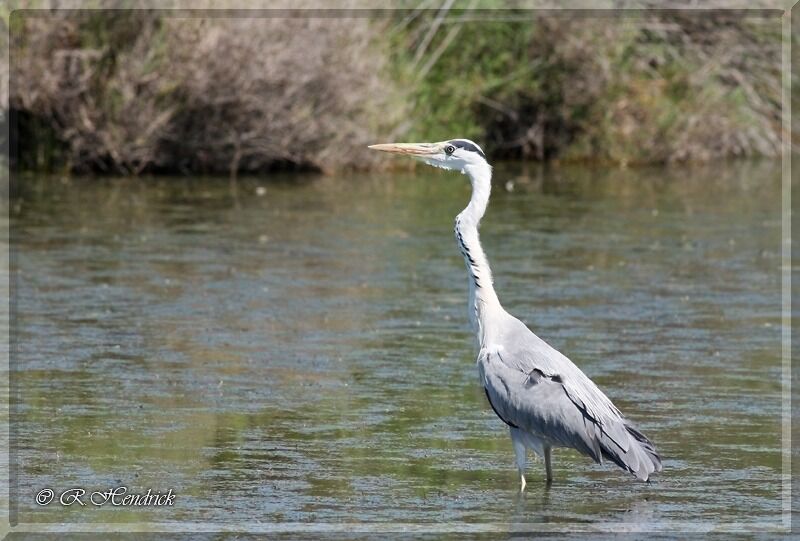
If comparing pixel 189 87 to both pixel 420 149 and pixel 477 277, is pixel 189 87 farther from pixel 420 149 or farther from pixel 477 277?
pixel 477 277

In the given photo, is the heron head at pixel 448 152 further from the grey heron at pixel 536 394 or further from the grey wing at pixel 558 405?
the grey wing at pixel 558 405

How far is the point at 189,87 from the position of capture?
20.8 m

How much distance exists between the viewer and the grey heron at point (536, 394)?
6770 millimetres

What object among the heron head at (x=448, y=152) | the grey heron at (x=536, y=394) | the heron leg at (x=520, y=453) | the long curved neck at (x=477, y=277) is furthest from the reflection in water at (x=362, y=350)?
the heron head at (x=448, y=152)

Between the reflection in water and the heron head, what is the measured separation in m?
1.56

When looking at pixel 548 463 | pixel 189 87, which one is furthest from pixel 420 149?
pixel 189 87

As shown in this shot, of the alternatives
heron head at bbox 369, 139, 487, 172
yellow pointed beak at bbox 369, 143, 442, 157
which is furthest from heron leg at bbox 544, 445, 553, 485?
yellow pointed beak at bbox 369, 143, 442, 157

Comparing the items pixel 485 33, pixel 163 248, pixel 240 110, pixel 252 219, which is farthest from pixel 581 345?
pixel 485 33

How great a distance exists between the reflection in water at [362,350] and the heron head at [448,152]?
5.12 feet

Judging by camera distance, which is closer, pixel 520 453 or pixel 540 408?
pixel 540 408

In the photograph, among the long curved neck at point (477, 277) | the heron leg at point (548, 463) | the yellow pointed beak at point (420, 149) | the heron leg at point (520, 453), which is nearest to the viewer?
the heron leg at point (520, 453)

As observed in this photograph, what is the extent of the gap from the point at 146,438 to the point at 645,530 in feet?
9.62

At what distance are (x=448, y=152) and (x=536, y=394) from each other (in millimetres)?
Answer: 1676

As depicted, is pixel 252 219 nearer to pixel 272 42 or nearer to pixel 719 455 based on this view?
pixel 272 42
